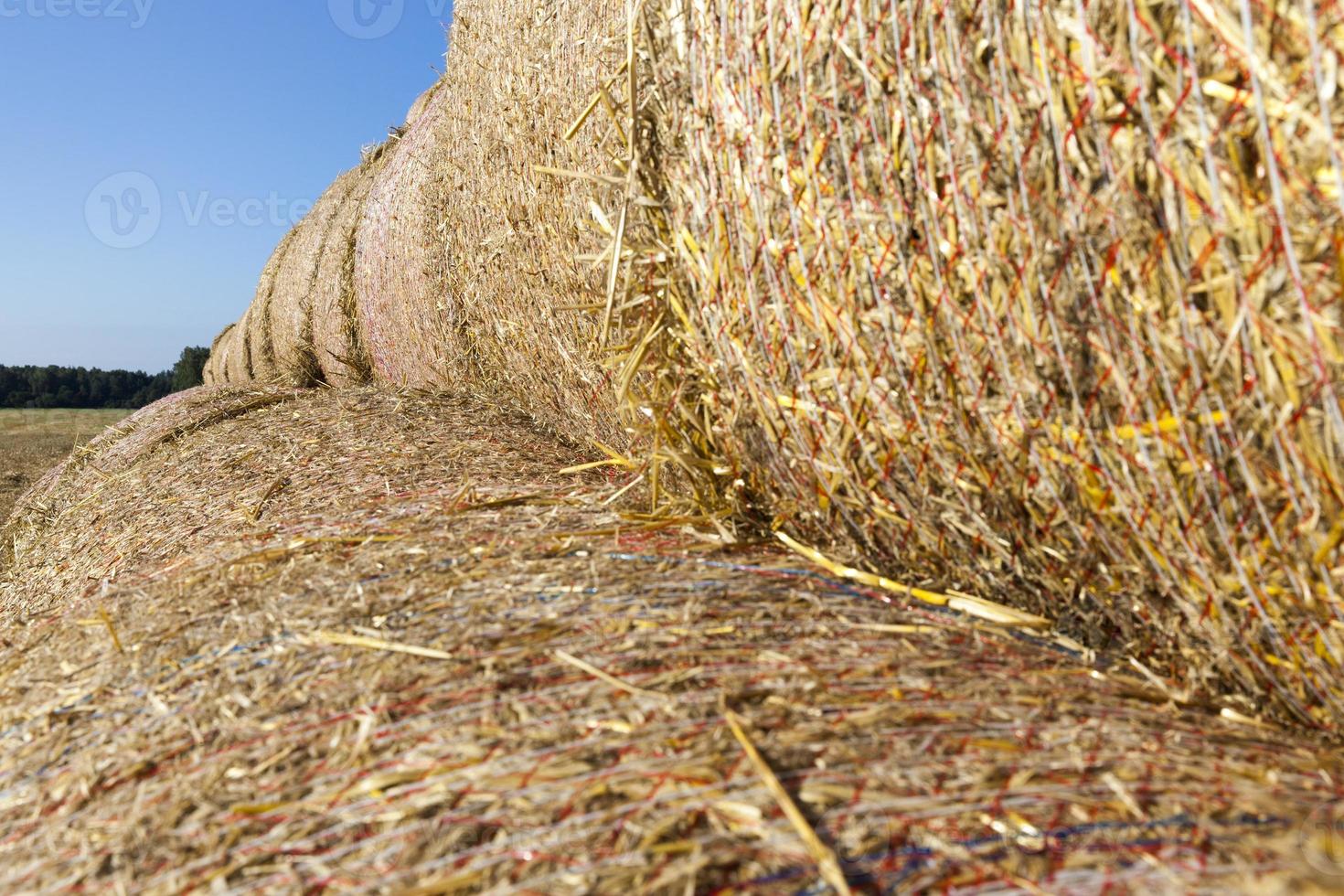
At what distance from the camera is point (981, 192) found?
1.29 metres

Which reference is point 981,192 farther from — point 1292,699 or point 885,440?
point 1292,699

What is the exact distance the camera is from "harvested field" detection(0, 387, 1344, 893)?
103cm

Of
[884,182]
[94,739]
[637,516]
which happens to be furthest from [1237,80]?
[94,739]

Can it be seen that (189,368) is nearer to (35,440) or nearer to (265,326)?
(35,440)

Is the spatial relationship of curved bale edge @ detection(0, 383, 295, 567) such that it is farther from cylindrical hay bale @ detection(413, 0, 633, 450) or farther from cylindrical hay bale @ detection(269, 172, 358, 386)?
cylindrical hay bale @ detection(413, 0, 633, 450)

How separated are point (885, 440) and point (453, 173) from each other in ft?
7.20

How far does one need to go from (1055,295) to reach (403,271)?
10.2ft

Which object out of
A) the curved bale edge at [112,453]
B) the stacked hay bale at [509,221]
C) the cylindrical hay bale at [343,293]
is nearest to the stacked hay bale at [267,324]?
the curved bale edge at [112,453]

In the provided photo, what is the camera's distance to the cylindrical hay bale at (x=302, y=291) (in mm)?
5109

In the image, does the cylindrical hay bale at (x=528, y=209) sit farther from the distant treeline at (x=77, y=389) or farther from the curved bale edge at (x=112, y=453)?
the distant treeline at (x=77, y=389)

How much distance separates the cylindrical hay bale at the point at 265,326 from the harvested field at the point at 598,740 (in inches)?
163

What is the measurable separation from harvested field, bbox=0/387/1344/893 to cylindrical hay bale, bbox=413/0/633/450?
731 millimetres

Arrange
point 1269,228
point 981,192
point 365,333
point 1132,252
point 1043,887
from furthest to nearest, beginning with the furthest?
point 365,333
point 981,192
point 1132,252
point 1269,228
point 1043,887

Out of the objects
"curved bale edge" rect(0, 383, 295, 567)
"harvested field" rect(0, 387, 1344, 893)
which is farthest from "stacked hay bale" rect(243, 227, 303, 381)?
"harvested field" rect(0, 387, 1344, 893)
